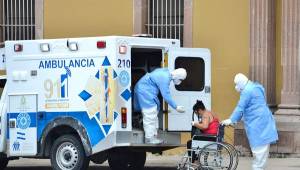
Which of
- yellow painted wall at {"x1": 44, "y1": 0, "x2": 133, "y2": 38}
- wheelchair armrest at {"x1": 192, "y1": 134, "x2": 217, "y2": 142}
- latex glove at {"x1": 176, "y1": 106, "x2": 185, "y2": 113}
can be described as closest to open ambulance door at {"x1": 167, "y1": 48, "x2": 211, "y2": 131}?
latex glove at {"x1": 176, "y1": 106, "x2": 185, "y2": 113}

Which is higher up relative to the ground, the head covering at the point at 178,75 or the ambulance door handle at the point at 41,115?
the head covering at the point at 178,75

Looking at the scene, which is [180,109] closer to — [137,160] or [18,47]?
[137,160]

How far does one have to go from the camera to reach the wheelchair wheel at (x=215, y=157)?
1261 centimetres

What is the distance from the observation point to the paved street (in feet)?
51.7

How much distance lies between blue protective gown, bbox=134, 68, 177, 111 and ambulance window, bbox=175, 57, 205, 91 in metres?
0.63

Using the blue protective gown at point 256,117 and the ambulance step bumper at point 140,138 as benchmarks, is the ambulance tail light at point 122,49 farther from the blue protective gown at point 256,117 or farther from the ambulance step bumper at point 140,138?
the blue protective gown at point 256,117

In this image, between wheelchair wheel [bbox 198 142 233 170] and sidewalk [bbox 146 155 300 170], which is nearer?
wheelchair wheel [bbox 198 142 233 170]

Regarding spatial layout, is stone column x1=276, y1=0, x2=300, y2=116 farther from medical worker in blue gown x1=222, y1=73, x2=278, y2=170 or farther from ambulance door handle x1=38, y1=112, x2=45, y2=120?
ambulance door handle x1=38, y1=112, x2=45, y2=120

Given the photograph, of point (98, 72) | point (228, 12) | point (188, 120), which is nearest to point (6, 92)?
point (98, 72)

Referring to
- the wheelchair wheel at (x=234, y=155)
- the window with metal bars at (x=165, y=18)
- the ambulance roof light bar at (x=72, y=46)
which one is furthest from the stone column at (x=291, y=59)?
the ambulance roof light bar at (x=72, y=46)

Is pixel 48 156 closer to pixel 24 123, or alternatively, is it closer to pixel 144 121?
pixel 24 123

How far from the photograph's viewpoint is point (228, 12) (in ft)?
59.2

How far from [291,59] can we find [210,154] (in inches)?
209

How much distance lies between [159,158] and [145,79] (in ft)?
15.2
